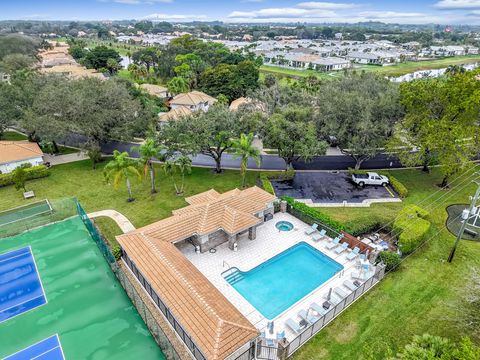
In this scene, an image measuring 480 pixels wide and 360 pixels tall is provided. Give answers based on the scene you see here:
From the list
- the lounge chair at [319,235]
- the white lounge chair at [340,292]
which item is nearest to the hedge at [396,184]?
the lounge chair at [319,235]

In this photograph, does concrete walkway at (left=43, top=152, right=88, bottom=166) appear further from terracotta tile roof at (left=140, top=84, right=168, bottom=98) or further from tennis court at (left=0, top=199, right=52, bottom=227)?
terracotta tile roof at (left=140, top=84, right=168, bottom=98)

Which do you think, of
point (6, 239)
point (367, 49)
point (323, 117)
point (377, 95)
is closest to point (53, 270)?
point (6, 239)

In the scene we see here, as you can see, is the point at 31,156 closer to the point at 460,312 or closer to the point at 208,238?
the point at 208,238

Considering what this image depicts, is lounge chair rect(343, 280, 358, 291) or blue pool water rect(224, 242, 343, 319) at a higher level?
lounge chair rect(343, 280, 358, 291)

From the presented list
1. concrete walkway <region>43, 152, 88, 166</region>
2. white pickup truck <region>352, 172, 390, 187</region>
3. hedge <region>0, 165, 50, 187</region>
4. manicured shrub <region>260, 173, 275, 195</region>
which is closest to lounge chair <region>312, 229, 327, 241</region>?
manicured shrub <region>260, 173, 275, 195</region>

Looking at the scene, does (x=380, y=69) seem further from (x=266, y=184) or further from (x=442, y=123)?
(x=266, y=184)

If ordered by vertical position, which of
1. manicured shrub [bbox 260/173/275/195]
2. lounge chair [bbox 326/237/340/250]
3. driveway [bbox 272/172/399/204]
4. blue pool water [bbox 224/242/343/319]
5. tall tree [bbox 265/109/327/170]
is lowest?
blue pool water [bbox 224/242/343/319]
